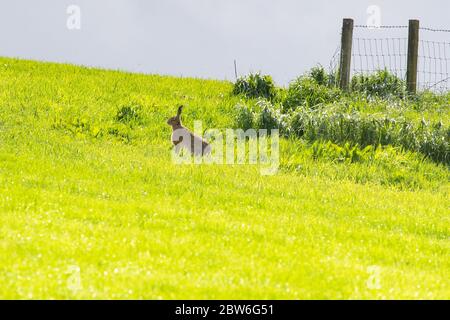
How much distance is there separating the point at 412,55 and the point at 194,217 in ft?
42.8

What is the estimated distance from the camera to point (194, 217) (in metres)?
9.85

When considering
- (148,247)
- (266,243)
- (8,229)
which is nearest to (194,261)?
(148,247)

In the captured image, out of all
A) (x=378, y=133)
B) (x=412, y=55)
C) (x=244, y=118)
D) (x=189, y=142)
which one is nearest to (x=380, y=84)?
(x=412, y=55)

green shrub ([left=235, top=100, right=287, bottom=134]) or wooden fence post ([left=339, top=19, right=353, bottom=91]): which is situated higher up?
wooden fence post ([left=339, top=19, right=353, bottom=91])

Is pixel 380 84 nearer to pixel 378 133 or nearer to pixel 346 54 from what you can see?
pixel 346 54

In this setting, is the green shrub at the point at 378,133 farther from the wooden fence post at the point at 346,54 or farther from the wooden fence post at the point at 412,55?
the wooden fence post at the point at 412,55

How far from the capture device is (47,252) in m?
8.00

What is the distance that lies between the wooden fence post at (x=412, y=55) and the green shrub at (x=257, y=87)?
3.93m

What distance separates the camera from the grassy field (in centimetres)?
748

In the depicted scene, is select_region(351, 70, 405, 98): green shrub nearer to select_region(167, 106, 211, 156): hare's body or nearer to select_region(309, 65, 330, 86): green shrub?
select_region(309, 65, 330, 86): green shrub

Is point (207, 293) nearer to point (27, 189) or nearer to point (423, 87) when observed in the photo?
point (27, 189)

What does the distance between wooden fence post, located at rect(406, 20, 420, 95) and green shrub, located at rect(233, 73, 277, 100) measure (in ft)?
12.9

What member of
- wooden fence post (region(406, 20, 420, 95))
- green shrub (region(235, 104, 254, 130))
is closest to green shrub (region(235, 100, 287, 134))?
green shrub (region(235, 104, 254, 130))

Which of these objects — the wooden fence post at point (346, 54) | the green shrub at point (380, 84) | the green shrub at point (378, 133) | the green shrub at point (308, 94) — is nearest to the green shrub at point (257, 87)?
the green shrub at point (308, 94)
